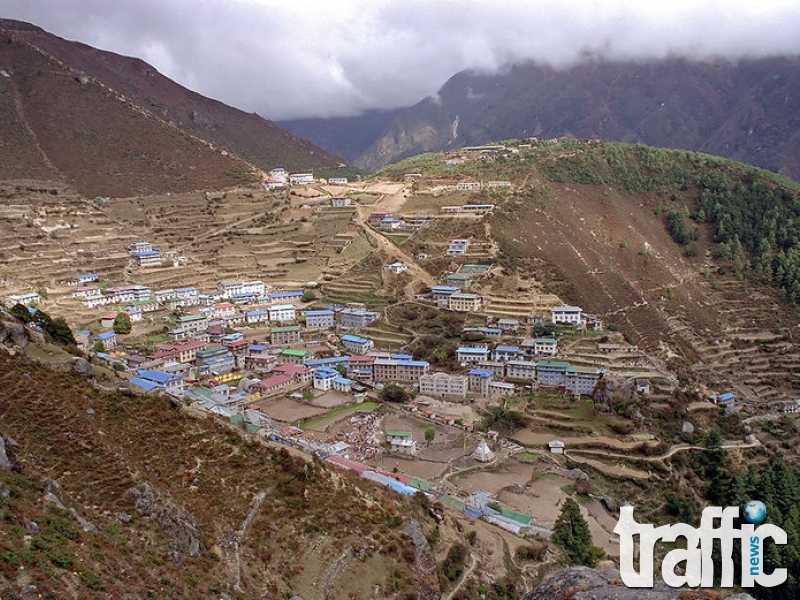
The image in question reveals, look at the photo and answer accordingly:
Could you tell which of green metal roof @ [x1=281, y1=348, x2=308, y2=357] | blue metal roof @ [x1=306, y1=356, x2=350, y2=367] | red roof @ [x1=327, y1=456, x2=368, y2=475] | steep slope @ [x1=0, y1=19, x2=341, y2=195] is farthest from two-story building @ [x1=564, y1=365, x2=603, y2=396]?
steep slope @ [x1=0, y1=19, x2=341, y2=195]

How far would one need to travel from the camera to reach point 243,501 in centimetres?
1612

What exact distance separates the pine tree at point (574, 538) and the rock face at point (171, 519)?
12.0 m

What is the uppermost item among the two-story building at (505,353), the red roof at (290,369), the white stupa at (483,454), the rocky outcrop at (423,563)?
the two-story building at (505,353)

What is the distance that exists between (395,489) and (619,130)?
124039mm

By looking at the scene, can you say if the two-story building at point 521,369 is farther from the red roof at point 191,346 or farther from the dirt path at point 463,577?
the red roof at point 191,346

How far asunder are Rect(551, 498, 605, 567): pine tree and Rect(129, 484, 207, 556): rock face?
12.0 metres

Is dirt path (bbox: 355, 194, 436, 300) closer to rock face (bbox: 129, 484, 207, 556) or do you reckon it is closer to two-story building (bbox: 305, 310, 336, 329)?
two-story building (bbox: 305, 310, 336, 329)

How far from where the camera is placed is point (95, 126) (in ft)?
215

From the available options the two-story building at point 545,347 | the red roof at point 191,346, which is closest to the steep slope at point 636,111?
the two-story building at point 545,347

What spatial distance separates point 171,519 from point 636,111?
135 meters

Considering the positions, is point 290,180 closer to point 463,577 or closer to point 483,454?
point 483,454

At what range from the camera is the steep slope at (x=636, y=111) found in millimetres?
114812

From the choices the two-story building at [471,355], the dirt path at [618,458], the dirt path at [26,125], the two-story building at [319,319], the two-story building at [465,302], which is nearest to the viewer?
the dirt path at [618,458]

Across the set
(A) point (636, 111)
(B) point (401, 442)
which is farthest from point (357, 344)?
(A) point (636, 111)
